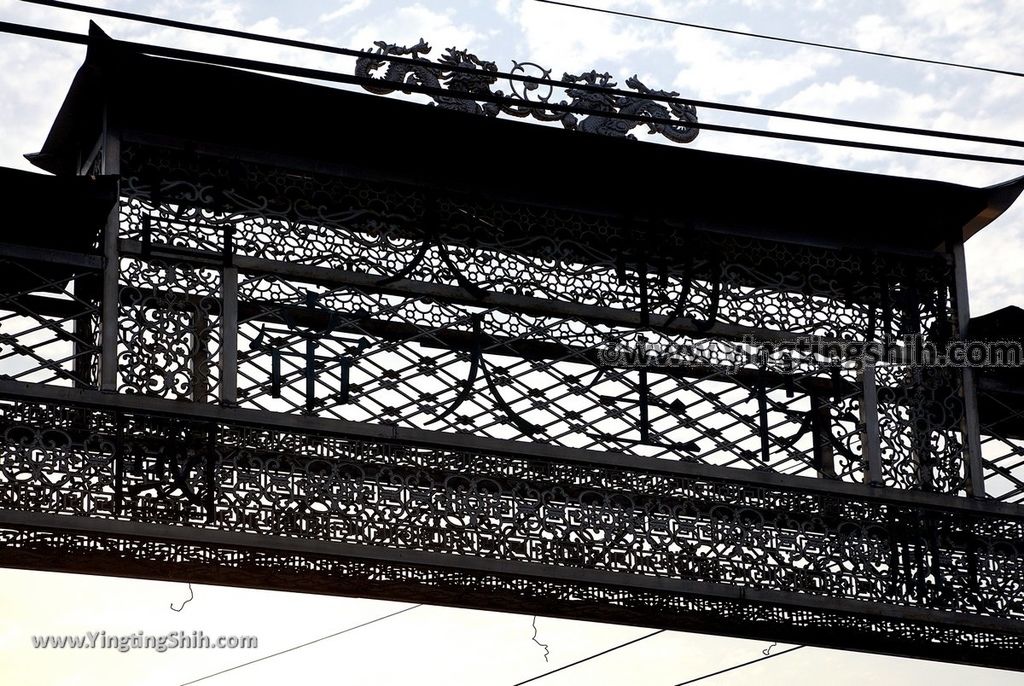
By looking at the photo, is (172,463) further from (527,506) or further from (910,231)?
(910,231)

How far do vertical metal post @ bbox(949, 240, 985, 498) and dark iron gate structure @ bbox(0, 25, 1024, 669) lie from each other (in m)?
0.02

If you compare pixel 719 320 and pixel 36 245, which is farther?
pixel 719 320

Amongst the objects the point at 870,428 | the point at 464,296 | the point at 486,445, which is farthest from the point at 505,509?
the point at 870,428

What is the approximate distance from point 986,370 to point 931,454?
74 centimetres

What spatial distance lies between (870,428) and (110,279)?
4.70 m

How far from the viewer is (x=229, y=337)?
1110 centimetres

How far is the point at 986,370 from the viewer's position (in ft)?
41.8

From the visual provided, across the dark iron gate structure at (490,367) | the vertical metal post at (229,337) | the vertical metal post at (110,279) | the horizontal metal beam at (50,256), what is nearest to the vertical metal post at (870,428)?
the dark iron gate structure at (490,367)

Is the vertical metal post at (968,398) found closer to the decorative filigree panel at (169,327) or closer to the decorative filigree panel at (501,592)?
A: the decorative filigree panel at (501,592)

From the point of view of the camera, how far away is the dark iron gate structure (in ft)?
35.6

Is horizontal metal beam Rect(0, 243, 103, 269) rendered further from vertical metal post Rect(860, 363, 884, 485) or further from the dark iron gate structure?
vertical metal post Rect(860, 363, 884, 485)

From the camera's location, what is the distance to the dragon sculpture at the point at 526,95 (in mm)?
11898

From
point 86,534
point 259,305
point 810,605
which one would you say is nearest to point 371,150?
point 259,305

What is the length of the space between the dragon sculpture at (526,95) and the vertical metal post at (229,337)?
1.40 metres
